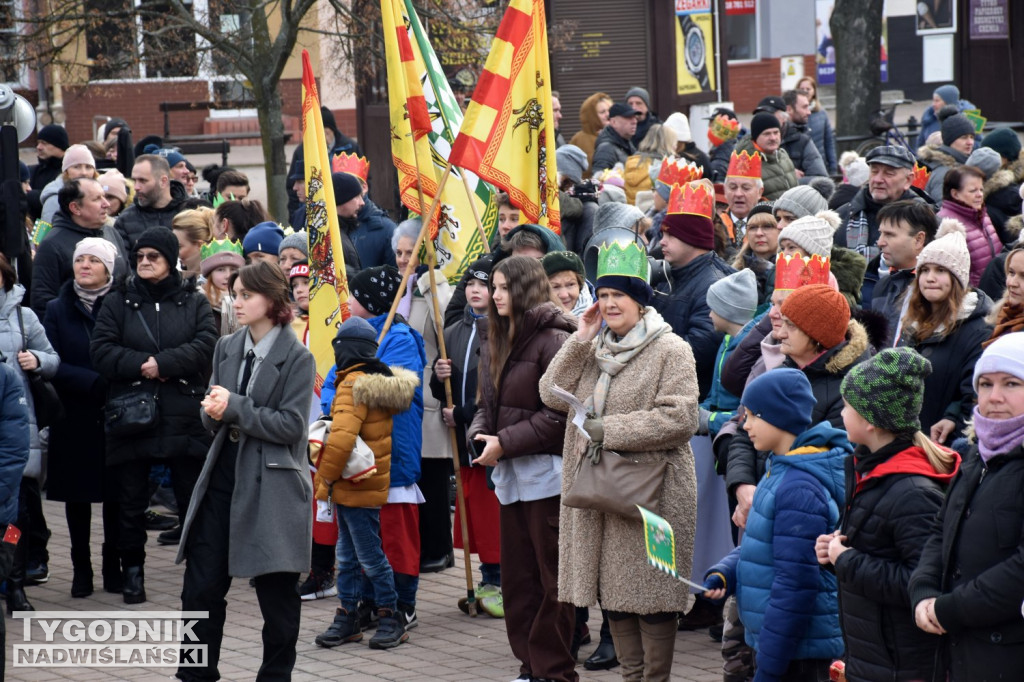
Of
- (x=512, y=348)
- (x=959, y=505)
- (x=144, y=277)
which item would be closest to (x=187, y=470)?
(x=144, y=277)

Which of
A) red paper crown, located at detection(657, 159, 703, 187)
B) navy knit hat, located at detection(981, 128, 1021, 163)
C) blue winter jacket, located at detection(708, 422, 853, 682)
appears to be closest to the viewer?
blue winter jacket, located at detection(708, 422, 853, 682)

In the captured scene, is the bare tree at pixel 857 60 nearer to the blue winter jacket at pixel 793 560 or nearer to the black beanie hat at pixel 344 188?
the black beanie hat at pixel 344 188

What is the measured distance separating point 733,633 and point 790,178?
652 centimetres

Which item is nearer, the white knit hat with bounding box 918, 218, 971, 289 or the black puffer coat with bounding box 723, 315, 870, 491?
the black puffer coat with bounding box 723, 315, 870, 491

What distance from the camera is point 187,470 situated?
8.03 m

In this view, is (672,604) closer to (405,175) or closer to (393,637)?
(393,637)

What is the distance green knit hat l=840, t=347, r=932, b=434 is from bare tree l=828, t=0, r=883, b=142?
17431 mm

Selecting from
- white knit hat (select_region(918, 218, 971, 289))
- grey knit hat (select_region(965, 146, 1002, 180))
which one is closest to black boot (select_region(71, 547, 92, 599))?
white knit hat (select_region(918, 218, 971, 289))

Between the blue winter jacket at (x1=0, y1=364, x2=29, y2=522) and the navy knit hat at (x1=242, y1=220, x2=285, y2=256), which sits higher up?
the navy knit hat at (x1=242, y1=220, x2=285, y2=256)

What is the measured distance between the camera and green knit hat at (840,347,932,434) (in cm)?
450

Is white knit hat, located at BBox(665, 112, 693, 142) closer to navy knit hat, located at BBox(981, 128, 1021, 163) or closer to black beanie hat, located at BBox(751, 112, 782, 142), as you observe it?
black beanie hat, located at BBox(751, 112, 782, 142)

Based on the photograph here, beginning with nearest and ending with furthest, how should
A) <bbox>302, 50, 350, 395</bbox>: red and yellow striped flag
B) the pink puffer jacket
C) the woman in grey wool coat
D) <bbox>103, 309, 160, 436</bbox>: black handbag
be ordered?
the woman in grey wool coat
<bbox>302, 50, 350, 395</bbox>: red and yellow striped flag
<bbox>103, 309, 160, 436</bbox>: black handbag
the pink puffer jacket

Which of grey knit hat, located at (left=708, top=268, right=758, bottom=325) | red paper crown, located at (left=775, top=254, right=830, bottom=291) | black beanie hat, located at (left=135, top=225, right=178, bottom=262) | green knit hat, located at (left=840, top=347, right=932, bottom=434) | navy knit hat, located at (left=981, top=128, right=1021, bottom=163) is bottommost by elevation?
green knit hat, located at (left=840, top=347, right=932, bottom=434)

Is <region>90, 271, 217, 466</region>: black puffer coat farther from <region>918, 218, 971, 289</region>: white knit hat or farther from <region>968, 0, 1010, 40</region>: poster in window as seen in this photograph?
<region>968, 0, 1010, 40</region>: poster in window
